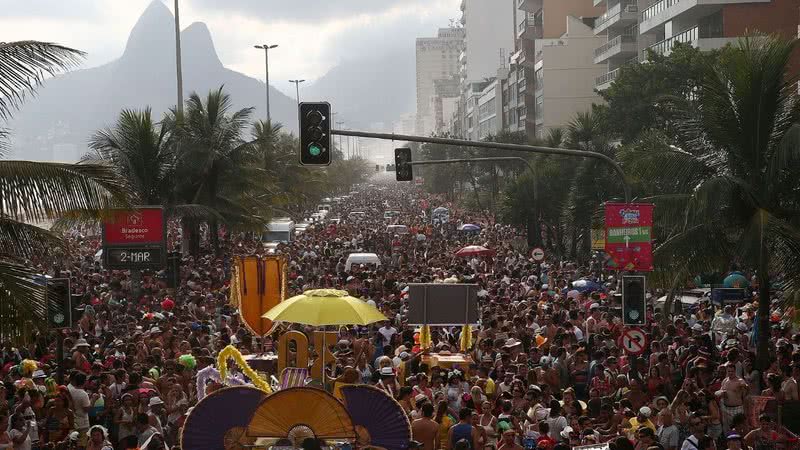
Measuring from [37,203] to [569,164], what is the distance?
118ft

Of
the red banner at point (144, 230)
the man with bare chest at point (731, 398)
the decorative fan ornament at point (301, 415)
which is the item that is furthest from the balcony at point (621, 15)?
the decorative fan ornament at point (301, 415)

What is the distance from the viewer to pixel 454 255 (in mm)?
40781

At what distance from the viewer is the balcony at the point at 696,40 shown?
52469mm

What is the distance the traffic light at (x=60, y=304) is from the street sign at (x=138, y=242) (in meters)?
10.8

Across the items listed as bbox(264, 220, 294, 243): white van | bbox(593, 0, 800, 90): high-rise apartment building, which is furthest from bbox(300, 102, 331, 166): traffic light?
bbox(264, 220, 294, 243): white van

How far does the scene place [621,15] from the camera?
68.9 metres

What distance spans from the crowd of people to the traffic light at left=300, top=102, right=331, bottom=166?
2.88 metres

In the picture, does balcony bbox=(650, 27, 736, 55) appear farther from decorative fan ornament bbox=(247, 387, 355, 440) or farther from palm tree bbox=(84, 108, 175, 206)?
decorative fan ornament bbox=(247, 387, 355, 440)

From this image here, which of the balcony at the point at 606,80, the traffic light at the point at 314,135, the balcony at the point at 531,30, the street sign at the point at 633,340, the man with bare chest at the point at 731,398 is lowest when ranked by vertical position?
the man with bare chest at the point at 731,398

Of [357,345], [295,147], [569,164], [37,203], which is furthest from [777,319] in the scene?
[295,147]

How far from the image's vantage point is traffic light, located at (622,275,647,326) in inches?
650

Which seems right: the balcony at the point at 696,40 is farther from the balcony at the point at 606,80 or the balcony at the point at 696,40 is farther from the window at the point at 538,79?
the window at the point at 538,79

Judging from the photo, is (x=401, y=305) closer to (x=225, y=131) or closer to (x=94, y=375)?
(x=94, y=375)

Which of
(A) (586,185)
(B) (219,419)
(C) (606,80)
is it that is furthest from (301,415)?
(C) (606,80)
